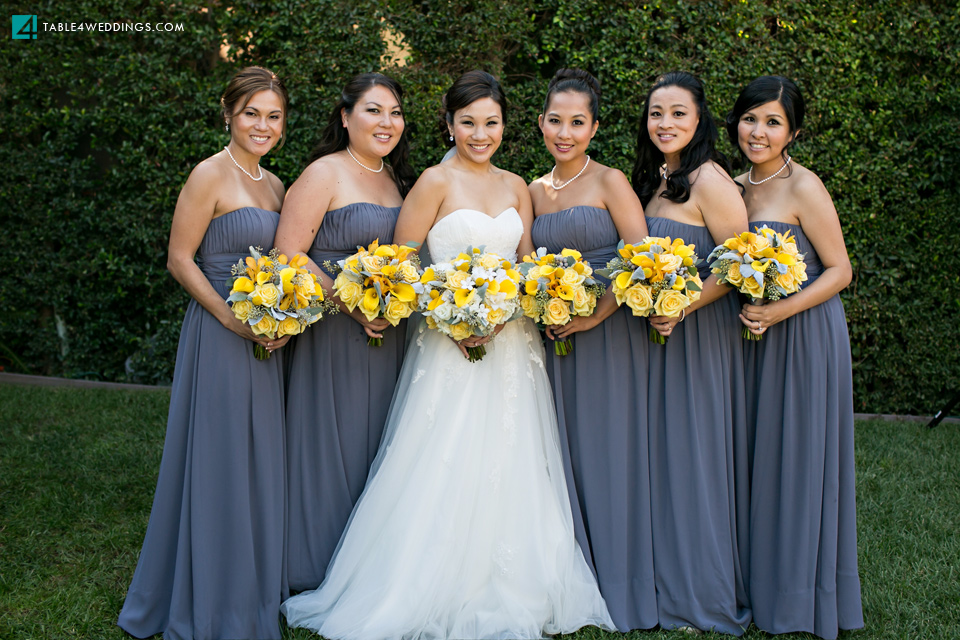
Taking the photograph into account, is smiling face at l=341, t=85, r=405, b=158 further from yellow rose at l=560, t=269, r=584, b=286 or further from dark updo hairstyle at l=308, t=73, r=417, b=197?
yellow rose at l=560, t=269, r=584, b=286

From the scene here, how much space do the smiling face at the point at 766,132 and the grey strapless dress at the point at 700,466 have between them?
1.63 ft

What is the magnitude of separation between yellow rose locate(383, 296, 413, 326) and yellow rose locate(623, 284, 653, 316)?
1041mm

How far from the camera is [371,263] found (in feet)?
11.7

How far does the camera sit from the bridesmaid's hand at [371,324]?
12.5 feet

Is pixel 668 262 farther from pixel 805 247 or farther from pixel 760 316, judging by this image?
pixel 805 247

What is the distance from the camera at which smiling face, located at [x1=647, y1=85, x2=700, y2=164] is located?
153 inches

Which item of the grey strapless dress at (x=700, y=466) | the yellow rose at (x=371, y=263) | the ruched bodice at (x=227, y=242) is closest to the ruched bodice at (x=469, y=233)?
the yellow rose at (x=371, y=263)

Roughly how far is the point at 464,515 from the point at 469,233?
1390 millimetres

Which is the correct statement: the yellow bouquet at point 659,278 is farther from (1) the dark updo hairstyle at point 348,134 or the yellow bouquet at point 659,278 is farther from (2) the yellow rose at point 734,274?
(1) the dark updo hairstyle at point 348,134

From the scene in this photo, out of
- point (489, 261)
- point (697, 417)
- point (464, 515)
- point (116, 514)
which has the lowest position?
point (116, 514)

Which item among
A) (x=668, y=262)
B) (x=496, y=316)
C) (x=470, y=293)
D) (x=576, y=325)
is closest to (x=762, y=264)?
(x=668, y=262)

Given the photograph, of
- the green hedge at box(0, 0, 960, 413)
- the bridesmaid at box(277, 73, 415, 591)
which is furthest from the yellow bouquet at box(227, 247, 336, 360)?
the green hedge at box(0, 0, 960, 413)

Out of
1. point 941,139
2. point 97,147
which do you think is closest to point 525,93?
point 941,139

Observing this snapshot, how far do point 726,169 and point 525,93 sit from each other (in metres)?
3.02
